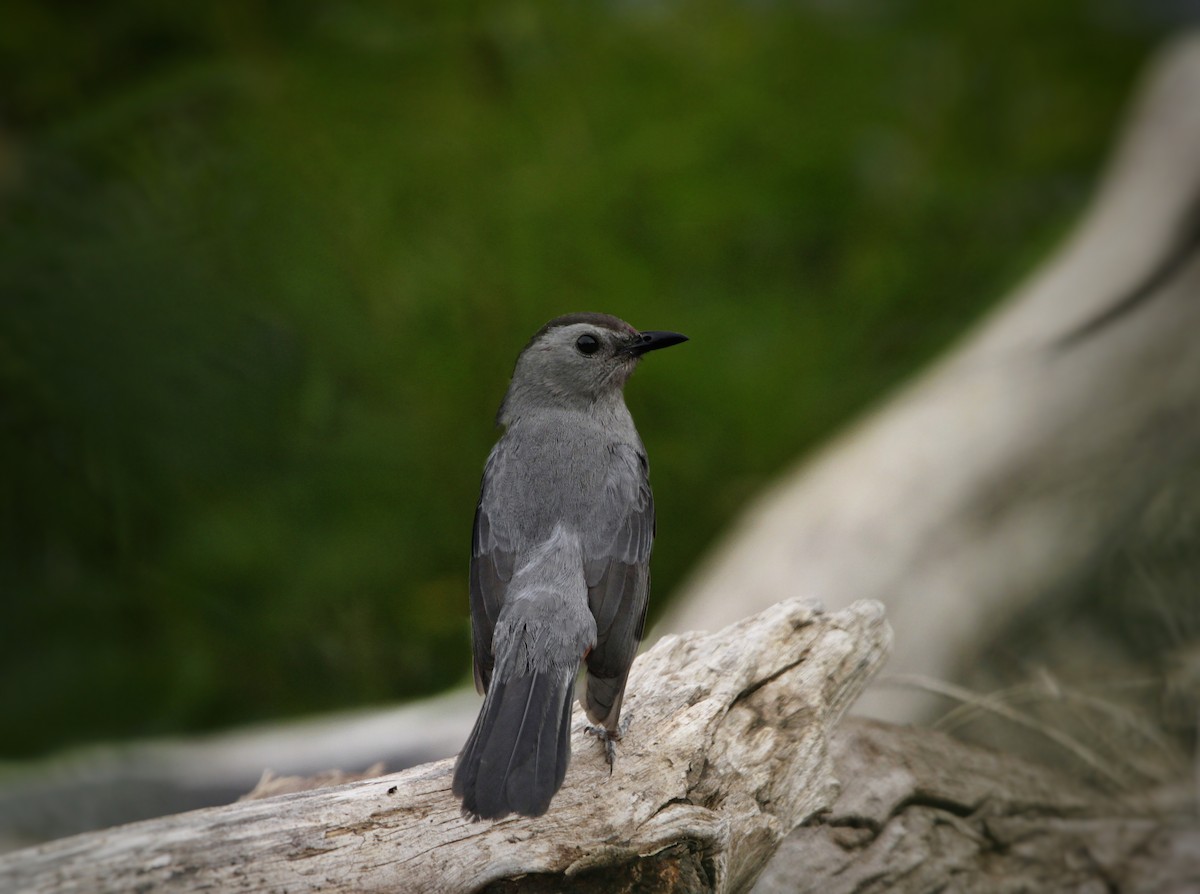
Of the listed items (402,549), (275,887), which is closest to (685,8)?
(402,549)

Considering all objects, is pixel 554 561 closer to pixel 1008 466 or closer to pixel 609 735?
pixel 609 735

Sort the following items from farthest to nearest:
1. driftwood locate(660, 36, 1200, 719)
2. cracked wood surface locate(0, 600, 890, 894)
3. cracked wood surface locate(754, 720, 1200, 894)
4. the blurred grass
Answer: the blurred grass → driftwood locate(660, 36, 1200, 719) → cracked wood surface locate(754, 720, 1200, 894) → cracked wood surface locate(0, 600, 890, 894)

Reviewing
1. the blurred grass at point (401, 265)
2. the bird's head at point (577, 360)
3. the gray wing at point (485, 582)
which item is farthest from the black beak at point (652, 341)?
the blurred grass at point (401, 265)

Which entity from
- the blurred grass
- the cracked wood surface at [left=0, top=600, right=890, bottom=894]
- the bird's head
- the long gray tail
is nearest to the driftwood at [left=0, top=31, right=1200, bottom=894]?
the cracked wood surface at [left=0, top=600, right=890, bottom=894]

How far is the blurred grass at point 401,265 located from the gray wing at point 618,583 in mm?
1338

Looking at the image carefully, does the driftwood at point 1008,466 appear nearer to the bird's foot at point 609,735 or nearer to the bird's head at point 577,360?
the bird's head at point 577,360

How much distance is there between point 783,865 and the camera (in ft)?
7.09

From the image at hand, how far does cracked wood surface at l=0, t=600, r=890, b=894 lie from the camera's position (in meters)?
1.64

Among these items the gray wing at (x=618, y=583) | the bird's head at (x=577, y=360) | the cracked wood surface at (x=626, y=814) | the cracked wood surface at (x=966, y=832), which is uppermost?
the bird's head at (x=577, y=360)

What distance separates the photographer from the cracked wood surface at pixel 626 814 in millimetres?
1636

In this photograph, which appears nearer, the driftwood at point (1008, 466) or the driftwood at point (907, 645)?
the driftwood at point (907, 645)

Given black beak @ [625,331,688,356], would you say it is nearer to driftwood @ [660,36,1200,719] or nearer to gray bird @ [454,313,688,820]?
gray bird @ [454,313,688,820]

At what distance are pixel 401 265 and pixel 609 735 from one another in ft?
7.66

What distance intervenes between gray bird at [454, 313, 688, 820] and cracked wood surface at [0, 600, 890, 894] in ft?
0.34
